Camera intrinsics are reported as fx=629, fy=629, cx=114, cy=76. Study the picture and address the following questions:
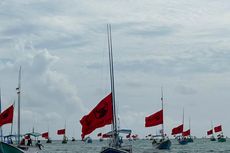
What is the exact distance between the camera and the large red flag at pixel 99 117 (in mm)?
47531

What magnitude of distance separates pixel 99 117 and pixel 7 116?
1615cm

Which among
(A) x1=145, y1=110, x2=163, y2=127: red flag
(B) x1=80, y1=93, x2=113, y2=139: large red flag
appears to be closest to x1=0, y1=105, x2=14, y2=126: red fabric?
(B) x1=80, y1=93, x2=113, y2=139: large red flag

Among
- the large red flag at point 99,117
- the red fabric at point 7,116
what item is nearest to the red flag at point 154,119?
the red fabric at point 7,116

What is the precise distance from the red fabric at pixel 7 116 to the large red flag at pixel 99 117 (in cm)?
1522

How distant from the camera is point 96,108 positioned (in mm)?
48781

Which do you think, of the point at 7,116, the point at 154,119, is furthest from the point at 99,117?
the point at 154,119

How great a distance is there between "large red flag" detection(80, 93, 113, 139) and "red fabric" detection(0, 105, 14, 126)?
15.2m

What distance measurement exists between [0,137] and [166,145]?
161 feet

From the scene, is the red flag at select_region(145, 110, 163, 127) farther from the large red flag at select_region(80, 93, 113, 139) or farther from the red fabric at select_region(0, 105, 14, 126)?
the large red flag at select_region(80, 93, 113, 139)

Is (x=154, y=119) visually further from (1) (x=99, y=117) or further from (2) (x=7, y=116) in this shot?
(1) (x=99, y=117)

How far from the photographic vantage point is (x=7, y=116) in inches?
2427

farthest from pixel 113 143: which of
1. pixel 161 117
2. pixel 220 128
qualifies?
pixel 220 128

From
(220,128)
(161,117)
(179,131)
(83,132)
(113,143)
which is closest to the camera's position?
(83,132)

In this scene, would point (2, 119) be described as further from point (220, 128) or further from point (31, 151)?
point (220, 128)
